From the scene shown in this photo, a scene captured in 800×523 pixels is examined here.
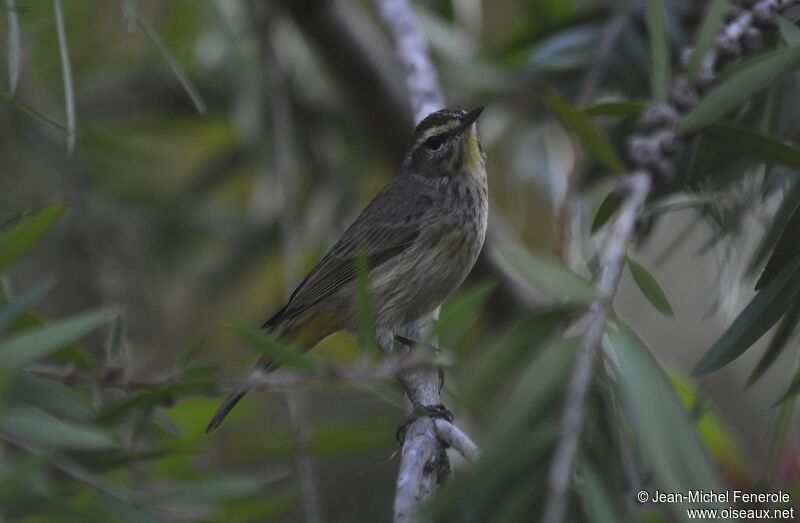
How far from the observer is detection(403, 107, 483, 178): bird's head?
3.41m

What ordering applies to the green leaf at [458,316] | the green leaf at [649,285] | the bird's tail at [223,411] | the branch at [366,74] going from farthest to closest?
the branch at [366,74] < the bird's tail at [223,411] < the green leaf at [649,285] < the green leaf at [458,316]

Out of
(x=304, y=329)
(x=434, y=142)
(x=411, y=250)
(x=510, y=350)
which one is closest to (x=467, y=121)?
(x=434, y=142)

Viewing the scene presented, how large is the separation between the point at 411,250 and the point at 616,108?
1505 mm

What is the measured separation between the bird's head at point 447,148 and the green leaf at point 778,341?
1.46 meters

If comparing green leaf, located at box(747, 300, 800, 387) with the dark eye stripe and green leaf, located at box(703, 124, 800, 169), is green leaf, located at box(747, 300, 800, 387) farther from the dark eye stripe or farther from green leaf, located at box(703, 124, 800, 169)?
the dark eye stripe

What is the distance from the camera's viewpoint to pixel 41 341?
1.45m

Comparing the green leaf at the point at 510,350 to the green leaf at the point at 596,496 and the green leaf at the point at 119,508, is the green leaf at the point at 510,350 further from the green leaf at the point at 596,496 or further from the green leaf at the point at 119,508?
the green leaf at the point at 119,508

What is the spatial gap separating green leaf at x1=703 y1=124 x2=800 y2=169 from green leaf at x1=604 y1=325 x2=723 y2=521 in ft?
1.78

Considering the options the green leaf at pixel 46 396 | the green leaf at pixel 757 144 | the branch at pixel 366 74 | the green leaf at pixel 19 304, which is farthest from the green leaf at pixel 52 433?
the branch at pixel 366 74

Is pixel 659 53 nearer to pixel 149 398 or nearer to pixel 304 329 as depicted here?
pixel 149 398

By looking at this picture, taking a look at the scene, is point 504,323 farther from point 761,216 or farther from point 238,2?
point 238,2

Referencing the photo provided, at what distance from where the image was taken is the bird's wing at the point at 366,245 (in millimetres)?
3422

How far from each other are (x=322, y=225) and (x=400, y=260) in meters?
1.31

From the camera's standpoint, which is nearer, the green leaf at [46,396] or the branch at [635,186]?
the branch at [635,186]
